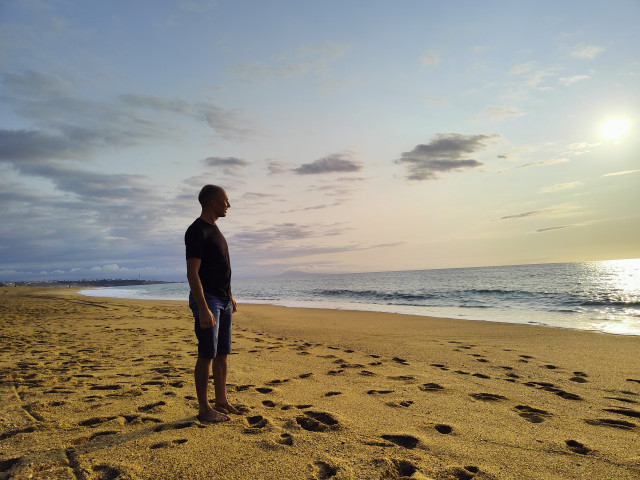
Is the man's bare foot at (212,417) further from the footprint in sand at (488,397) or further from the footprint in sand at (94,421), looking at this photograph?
the footprint in sand at (488,397)

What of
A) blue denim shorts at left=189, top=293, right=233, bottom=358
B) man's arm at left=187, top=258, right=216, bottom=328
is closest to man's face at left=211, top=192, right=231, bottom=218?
man's arm at left=187, top=258, right=216, bottom=328

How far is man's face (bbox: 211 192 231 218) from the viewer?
366 centimetres

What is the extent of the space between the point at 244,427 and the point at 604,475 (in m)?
2.79

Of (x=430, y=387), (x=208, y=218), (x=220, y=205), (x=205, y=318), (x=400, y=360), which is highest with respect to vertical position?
(x=220, y=205)

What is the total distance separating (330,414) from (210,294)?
5.62 feet

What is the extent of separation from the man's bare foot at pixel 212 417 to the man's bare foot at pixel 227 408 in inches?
8.4

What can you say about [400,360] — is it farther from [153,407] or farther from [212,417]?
[153,407]

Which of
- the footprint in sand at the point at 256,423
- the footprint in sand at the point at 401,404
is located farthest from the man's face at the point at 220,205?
the footprint in sand at the point at 401,404

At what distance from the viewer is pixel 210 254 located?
3471 millimetres

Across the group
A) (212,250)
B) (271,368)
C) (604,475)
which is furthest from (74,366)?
(604,475)

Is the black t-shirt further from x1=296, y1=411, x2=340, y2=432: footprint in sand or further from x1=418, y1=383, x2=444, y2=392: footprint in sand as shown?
x1=418, y1=383, x2=444, y2=392: footprint in sand

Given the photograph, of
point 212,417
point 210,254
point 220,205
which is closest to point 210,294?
point 210,254

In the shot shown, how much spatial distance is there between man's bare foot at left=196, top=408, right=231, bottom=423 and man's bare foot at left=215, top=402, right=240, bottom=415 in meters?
0.21

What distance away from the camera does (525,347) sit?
7.48 meters
